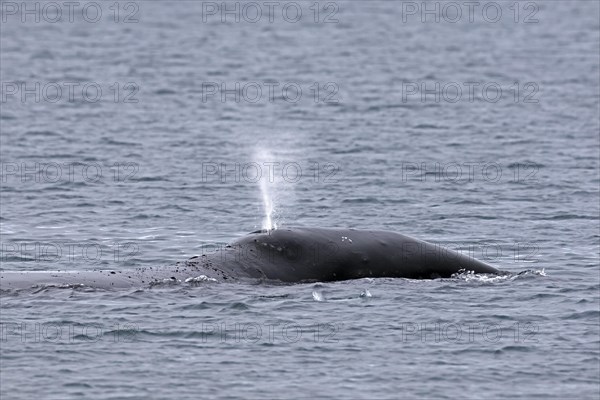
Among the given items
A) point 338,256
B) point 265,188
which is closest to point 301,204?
point 265,188

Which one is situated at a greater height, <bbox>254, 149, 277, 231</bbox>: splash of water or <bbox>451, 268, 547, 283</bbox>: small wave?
<bbox>254, 149, 277, 231</bbox>: splash of water

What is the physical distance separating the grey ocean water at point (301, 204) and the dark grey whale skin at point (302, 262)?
526mm

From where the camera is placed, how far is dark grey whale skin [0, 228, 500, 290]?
115ft

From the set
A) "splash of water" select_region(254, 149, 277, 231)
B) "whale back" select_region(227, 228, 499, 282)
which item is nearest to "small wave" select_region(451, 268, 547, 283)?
"whale back" select_region(227, 228, 499, 282)

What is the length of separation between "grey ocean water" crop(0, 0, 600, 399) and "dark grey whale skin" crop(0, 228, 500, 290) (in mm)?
526

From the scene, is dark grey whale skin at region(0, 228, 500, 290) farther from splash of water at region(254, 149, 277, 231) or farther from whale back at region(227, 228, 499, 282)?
splash of water at region(254, 149, 277, 231)

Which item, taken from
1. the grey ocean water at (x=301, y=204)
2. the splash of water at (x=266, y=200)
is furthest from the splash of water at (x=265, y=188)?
the grey ocean water at (x=301, y=204)

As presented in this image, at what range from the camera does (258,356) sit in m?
30.7

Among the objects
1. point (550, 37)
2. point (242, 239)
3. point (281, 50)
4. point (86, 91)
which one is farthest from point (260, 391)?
point (550, 37)

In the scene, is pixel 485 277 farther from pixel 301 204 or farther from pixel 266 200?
pixel 266 200

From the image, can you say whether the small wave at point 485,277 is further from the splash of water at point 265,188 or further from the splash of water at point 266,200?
the splash of water at point 266,200

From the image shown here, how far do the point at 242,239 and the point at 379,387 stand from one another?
28.1 feet

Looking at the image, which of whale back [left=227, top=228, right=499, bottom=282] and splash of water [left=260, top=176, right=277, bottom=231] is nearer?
whale back [left=227, top=228, right=499, bottom=282]

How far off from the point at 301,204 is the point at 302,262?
49.0ft
